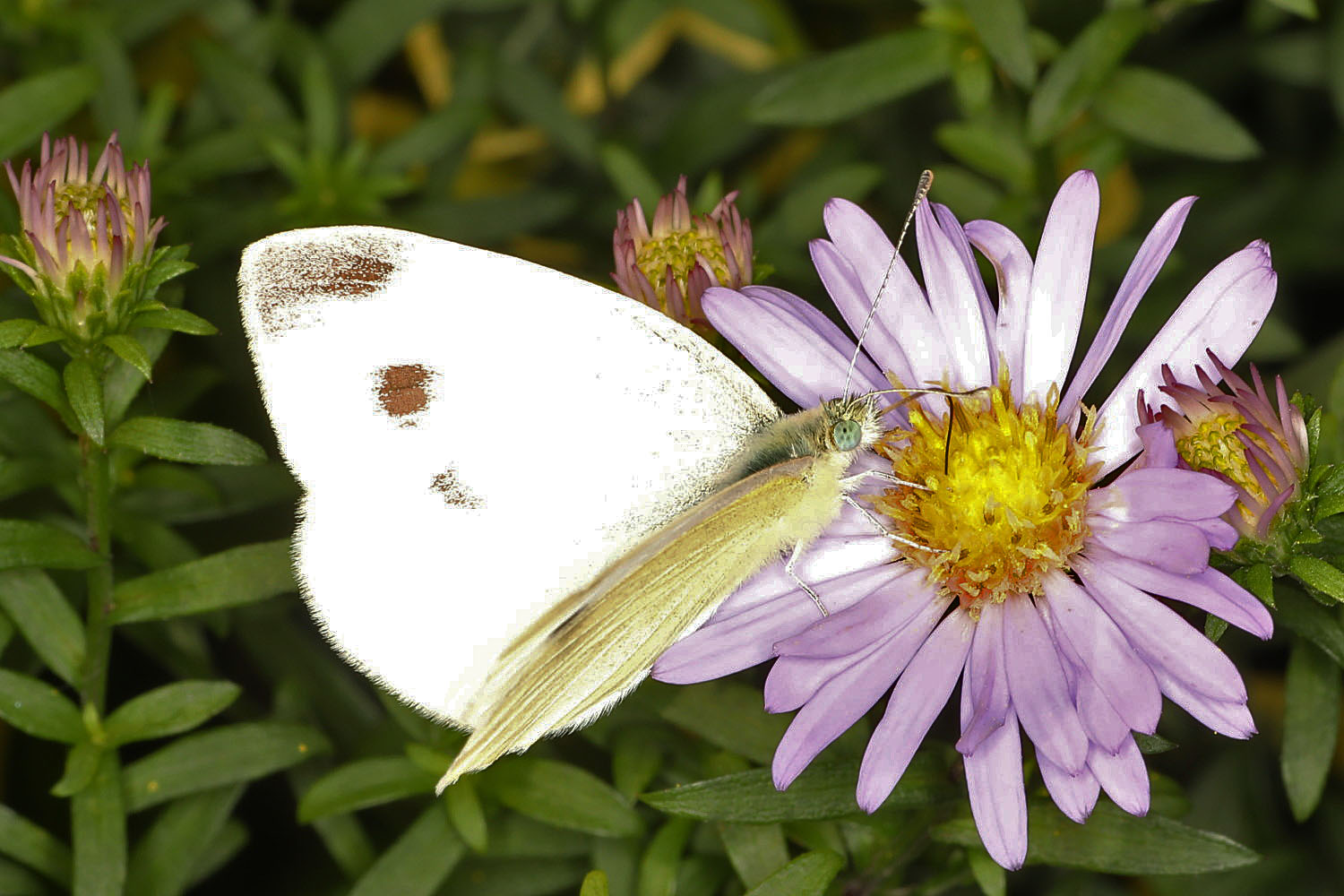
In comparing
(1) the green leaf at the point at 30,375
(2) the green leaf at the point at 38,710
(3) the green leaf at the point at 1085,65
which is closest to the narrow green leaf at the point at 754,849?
(2) the green leaf at the point at 38,710

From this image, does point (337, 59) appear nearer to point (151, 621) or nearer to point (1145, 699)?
point (151, 621)

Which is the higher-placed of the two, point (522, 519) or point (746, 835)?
point (522, 519)

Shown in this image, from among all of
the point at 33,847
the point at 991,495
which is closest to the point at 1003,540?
the point at 991,495

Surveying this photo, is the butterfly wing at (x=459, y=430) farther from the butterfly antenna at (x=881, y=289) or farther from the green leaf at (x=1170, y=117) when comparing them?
the green leaf at (x=1170, y=117)

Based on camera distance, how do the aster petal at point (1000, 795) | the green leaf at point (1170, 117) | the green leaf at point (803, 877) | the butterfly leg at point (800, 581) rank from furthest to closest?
the green leaf at point (1170, 117) < the butterfly leg at point (800, 581) < the green leaf at point (803, 877) < the aster petal at point (1000, 795)

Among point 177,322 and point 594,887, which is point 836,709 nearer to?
point 594,887

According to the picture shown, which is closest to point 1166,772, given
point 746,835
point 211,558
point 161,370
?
point 746,835

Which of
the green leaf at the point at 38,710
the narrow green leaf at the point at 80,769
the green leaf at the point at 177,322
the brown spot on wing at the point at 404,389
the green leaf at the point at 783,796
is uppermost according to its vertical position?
the green leaf at the point at 177,322
